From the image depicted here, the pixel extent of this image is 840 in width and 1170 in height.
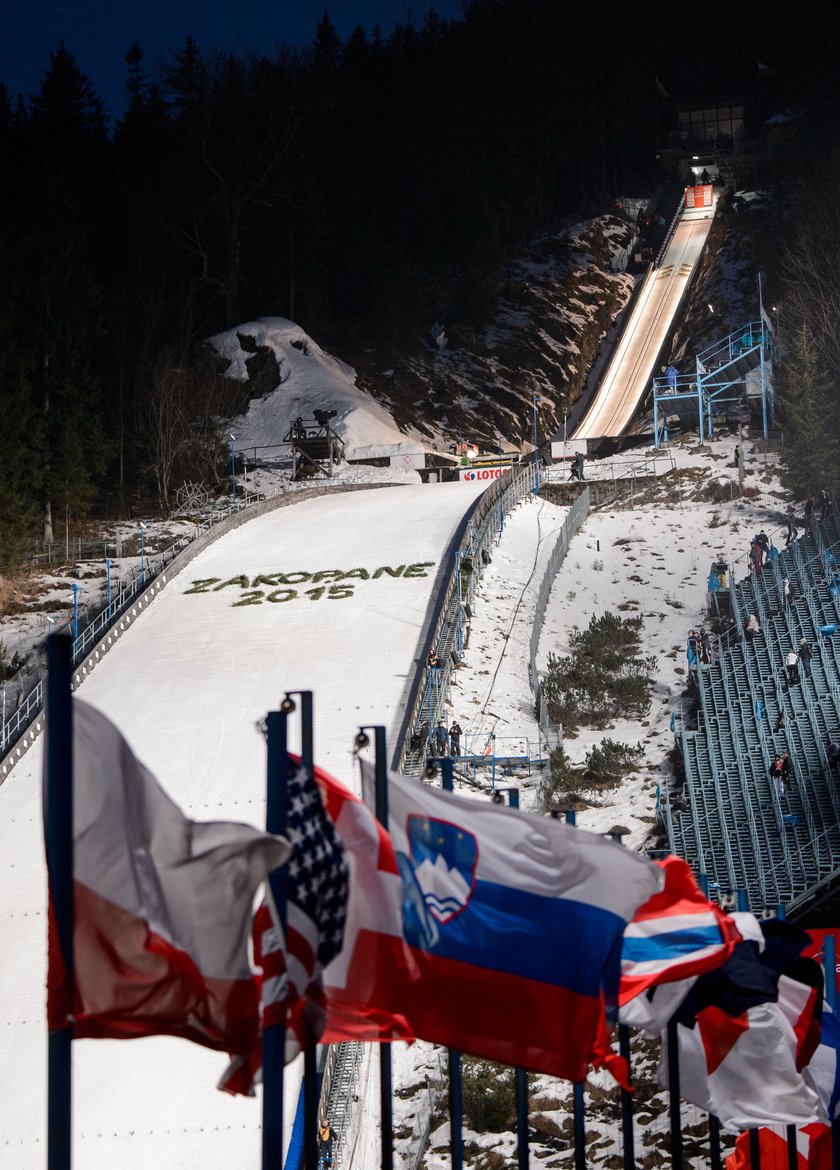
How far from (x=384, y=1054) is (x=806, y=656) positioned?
21701 millimetres

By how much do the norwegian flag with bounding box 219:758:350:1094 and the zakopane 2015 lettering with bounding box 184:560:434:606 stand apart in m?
26.6

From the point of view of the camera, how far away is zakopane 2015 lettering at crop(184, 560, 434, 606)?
33.0 m

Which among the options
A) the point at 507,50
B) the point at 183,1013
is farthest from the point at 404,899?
the point at 507,50

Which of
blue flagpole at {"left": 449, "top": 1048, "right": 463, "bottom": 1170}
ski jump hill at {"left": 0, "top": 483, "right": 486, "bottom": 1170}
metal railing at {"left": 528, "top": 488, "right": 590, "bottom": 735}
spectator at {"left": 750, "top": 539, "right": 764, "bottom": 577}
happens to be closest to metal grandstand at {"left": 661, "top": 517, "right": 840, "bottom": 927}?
spectator at {"left": 750, "top": 539, "right": 764, "bottom": 577}

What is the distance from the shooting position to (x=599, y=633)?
33094mm

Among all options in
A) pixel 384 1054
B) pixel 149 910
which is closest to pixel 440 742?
pixel 384 1054

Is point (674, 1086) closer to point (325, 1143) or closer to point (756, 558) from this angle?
point (325, 1143)

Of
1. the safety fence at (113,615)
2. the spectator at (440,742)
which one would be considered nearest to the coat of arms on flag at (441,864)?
the spectator at (440,742)

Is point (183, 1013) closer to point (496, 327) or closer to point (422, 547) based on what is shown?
point (422, 547)

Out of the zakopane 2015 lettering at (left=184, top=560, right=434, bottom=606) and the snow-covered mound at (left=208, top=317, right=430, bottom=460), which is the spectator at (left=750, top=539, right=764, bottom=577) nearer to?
the zakopane 2015 lettering at (left=184, top=560, right=434, bottom=606)

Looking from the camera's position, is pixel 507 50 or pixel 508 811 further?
pixel 507 50

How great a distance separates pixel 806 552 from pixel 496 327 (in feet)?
126

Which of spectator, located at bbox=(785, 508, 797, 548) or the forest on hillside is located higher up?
the forest on hillside

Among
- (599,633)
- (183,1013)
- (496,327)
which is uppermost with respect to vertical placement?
(496,327)
